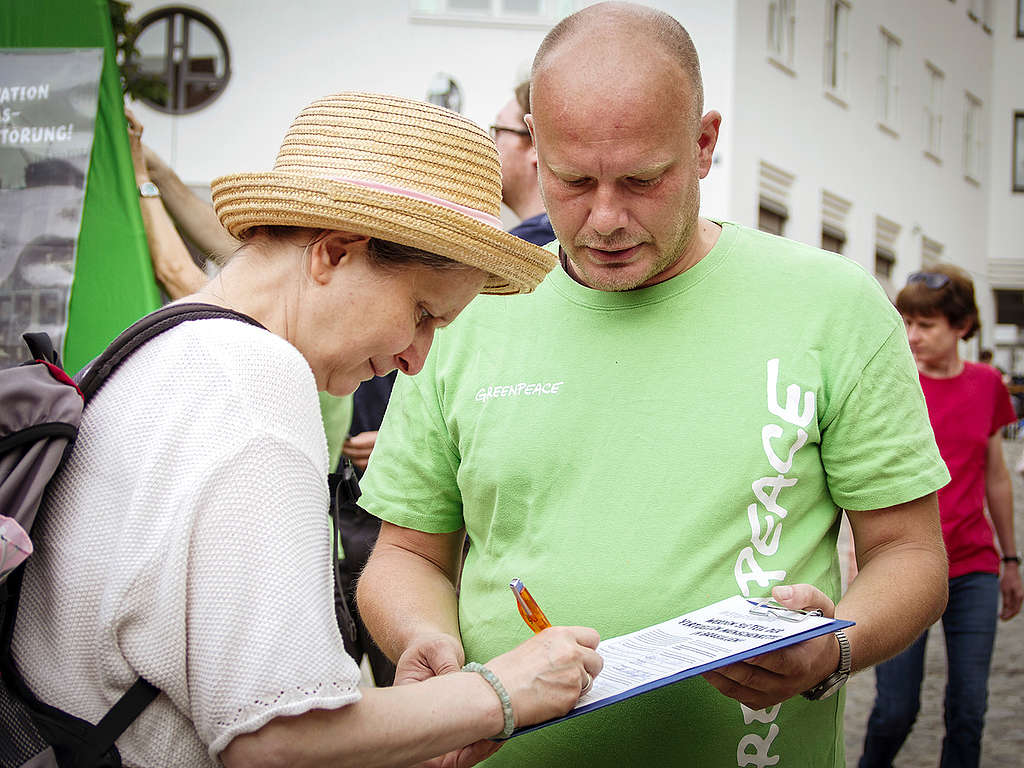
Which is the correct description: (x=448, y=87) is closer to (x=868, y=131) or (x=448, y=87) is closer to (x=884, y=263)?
(x=868, y=131)

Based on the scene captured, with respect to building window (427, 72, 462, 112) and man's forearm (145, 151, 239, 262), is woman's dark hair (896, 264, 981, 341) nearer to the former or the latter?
man's forearm (145, 151, 239, 262)

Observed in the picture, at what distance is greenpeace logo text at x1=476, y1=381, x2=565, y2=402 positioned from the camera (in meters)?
2.21

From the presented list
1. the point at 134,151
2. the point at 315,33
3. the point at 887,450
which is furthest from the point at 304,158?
the point at 315,33

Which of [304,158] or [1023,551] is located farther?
[1023,551]

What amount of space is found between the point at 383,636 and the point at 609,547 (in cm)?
47

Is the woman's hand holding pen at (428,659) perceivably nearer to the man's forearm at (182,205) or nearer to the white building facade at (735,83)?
the man's forearm at (182,205)

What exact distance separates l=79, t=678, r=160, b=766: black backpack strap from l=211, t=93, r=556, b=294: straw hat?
64 centimetres

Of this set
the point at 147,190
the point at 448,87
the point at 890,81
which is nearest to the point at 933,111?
the point at 890,81

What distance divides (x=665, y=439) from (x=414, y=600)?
557 millimetres

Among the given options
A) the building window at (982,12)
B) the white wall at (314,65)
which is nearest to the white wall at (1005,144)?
the building window at (982,12)

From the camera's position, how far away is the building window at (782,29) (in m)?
16.3

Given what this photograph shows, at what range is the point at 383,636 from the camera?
2236mm

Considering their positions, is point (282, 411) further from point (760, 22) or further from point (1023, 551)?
point (760, 22)

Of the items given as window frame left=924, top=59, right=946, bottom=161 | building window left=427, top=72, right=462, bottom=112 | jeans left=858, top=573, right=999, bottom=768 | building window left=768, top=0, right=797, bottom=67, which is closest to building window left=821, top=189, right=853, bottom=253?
building window left=768, top=0, right=797, bottom=67
